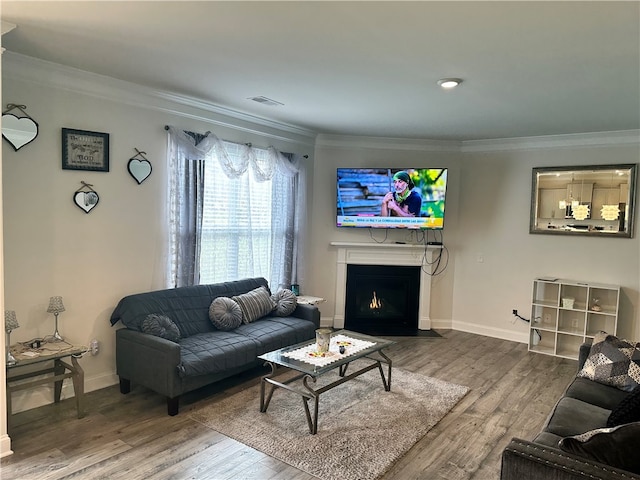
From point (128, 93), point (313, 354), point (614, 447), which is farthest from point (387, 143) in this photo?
point (614, 447)

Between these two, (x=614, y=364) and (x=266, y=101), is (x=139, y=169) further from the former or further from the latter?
(x=614, y=364)

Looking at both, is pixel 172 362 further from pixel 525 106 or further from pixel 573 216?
pixel 573 216

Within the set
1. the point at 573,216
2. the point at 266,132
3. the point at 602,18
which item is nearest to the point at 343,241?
the point at 266,132

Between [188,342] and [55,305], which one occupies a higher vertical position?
[55,305]

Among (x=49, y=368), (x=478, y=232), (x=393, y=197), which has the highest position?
(x=393, y=197)

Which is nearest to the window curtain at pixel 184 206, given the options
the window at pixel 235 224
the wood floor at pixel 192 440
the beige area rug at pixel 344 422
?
the window at pixel 235 224

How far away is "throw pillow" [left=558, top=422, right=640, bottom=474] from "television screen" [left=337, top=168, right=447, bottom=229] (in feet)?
13.4

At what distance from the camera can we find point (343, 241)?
6055 mm

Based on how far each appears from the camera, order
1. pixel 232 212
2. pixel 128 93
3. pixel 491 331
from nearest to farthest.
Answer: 1. pixel 128 93
2. pixel 232 212
3. pixel 491 331

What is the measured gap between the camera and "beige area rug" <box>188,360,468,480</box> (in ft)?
A: 9.27

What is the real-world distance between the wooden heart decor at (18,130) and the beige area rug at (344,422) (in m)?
2.35

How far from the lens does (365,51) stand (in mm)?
2779

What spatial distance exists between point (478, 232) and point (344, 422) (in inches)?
142

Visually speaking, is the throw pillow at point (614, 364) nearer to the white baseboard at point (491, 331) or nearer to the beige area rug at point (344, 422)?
the beige area rug at point (344, 422)
